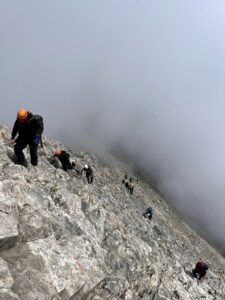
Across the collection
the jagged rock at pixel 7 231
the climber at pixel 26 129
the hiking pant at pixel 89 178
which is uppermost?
the climber at pixel 26 129

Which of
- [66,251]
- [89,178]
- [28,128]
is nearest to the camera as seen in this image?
[66,251]

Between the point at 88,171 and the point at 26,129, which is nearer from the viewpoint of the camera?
the point at 26,129

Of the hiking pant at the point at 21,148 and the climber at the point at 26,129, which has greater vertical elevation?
the climber at the point at 26,129

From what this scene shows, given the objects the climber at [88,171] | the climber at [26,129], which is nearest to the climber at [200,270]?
the climber at [88,171]

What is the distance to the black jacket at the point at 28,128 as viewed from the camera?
53.1 feet

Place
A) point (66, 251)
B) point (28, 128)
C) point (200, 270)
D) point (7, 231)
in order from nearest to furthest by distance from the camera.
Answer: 1. point (7, 231)
2. point (66, 251)
3. point (28, 128)
4. point (200, 270)

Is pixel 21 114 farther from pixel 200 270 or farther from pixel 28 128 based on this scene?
pixel 200 270

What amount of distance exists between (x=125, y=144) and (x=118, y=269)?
8972cm

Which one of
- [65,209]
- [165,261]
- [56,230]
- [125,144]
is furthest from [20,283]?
[125,144]

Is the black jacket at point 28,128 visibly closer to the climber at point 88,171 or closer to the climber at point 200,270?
the climber at point 88,171

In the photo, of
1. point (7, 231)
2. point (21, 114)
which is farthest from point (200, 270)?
point (21, 114)

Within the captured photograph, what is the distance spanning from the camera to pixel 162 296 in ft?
61.0

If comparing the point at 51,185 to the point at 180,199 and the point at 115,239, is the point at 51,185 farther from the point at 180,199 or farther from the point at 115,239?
the point at 180,199

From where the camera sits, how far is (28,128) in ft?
53.8
